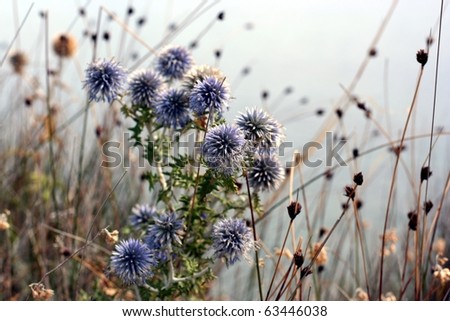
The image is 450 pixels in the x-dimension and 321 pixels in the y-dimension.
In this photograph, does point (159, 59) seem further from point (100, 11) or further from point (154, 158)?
point (100, 11)

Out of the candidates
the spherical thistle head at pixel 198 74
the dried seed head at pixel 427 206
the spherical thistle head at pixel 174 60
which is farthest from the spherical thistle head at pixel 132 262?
the dried seed head at pixel 427 206

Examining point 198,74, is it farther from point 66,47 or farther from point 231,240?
point 66,47

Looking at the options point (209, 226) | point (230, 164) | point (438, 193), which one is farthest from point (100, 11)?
point (438, 193)

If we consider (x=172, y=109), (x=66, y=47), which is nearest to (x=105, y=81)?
(x=172, y=109)

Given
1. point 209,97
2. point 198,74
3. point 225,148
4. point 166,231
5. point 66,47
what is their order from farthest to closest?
point 66,47 → point 198,74 → point 166,231 → point 209,97 → point 225,148

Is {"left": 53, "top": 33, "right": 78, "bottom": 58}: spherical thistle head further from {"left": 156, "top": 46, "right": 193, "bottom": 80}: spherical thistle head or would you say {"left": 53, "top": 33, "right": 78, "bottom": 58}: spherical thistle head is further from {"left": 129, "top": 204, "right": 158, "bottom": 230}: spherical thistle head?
{"left": 129, "top": 204, "right": 158, "bottom": 230}: spherical thistle head

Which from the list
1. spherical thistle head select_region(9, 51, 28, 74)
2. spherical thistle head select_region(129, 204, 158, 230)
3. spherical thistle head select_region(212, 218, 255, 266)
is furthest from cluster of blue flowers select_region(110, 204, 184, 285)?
spherical thistle head select_region(9, 51, 28, 74)

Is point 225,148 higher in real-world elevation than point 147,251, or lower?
higher
